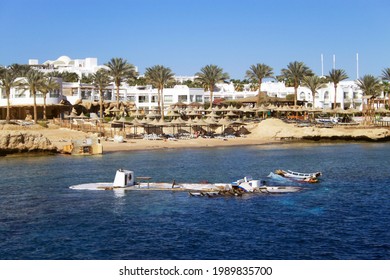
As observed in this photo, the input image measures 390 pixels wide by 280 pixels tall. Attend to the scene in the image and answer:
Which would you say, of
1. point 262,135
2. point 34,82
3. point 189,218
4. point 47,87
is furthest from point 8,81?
point 189,218

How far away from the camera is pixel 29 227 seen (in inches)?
1425

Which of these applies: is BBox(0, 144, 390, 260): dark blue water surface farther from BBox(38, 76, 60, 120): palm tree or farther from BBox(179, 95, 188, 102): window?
BBox(179, 95, 188, 102): window

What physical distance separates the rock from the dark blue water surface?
1087 centimetres

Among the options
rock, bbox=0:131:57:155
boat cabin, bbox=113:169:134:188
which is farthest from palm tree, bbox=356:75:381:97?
boat cabin, bbox=113:169:134:188

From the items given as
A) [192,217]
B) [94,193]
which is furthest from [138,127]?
[192,217]

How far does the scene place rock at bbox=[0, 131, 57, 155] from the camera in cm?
7394

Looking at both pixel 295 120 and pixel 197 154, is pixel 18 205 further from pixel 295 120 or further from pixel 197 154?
pixel 295 120

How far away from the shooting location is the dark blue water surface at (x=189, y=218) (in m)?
30.9

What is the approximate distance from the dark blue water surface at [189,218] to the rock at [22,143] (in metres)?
10.9

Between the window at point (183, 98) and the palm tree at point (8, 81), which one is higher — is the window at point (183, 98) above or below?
below

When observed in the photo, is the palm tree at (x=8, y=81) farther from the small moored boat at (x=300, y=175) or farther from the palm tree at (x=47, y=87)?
the small moored boat at (x=300, y=175)

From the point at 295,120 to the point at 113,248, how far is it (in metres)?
86.1

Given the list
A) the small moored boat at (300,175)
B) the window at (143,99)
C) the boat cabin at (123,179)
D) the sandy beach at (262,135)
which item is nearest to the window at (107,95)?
the window at (143,99)

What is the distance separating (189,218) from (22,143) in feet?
141
